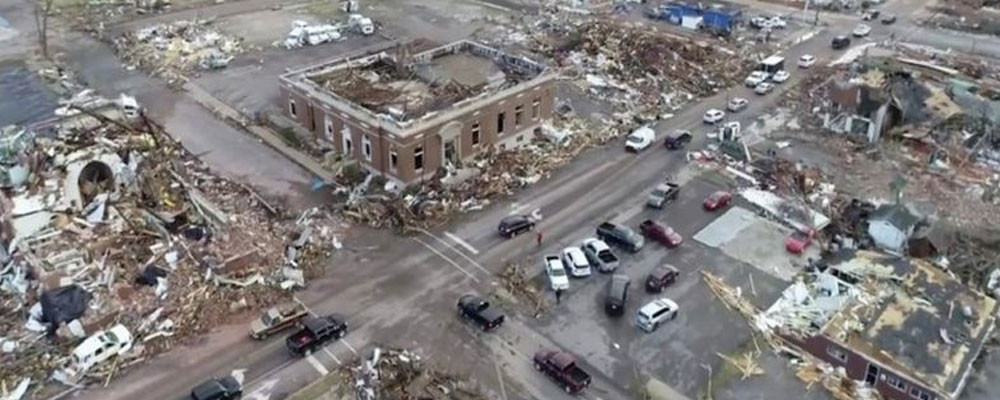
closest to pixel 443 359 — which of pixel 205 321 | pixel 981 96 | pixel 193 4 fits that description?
pixel 205 321

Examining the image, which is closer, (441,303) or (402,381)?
(402,381)

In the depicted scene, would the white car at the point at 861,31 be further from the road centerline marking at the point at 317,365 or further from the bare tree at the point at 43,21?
the bare tree at the point at 43,21

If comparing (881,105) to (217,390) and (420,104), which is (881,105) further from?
(217,390)

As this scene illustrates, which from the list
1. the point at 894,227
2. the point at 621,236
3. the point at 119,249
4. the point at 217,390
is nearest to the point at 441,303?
the point at 621,236

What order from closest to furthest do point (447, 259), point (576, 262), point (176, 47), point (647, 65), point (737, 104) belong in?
point (576, 262) < point (447, 259) < point (737, 104) < point (647, 65) < point (176, 47)

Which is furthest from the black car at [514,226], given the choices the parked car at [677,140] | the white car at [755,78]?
the white car at [755,78]
